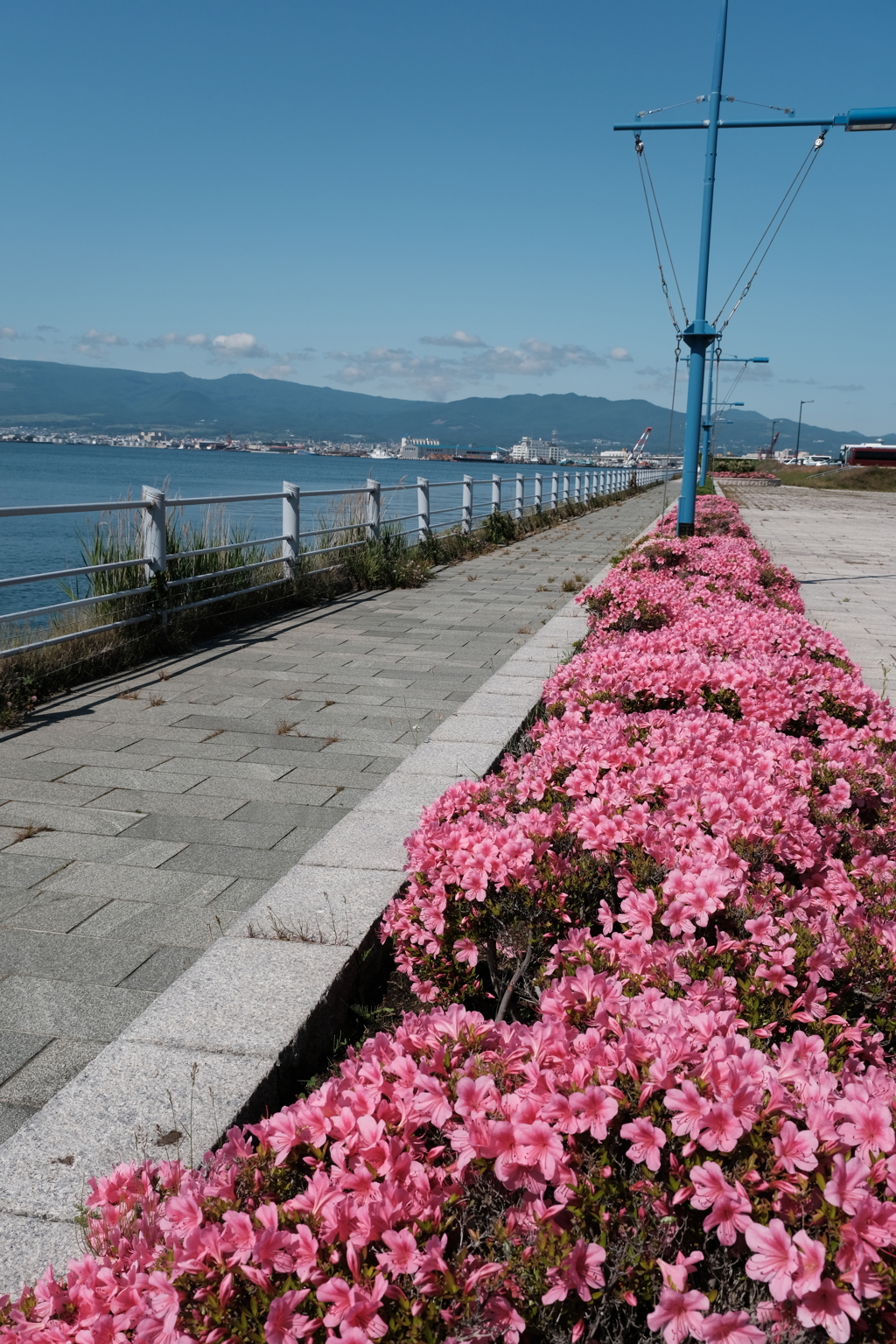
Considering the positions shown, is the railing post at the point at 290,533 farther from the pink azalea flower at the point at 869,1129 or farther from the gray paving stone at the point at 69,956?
the pink azalea flower at the point at 869,1129

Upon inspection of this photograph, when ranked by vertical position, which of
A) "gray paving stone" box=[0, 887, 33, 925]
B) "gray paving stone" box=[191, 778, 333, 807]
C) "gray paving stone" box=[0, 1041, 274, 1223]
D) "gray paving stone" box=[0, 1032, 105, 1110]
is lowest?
"gray paving stone" box=[191, 778, 333, 807]

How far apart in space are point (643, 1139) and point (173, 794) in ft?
11.6

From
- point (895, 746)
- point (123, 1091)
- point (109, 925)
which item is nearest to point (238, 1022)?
point (123, 1091)

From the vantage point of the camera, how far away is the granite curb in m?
1.96

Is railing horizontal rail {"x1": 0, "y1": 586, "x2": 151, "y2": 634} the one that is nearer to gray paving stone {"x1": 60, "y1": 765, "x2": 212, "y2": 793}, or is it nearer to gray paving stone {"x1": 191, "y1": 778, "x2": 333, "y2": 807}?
gray paving stone {"x1": 60, "y1": 765, "x2": 212, "y2": 793}

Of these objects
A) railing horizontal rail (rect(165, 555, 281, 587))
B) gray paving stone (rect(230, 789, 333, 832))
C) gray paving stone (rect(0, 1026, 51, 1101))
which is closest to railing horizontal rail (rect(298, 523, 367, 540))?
railing horizontal rail (rect(165, 555, 281, 587))

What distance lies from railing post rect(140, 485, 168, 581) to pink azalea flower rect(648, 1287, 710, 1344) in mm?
7140

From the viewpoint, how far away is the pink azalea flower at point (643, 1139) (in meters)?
1.40

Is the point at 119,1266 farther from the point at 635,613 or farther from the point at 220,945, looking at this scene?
the point at 635,613

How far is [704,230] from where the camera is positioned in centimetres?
1205

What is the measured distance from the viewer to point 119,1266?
1.44 metres

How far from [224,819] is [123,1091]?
6.86ft

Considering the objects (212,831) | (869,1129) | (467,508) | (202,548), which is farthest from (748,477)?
(869,1129)

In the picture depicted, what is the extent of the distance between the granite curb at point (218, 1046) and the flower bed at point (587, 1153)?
0.23 metres
